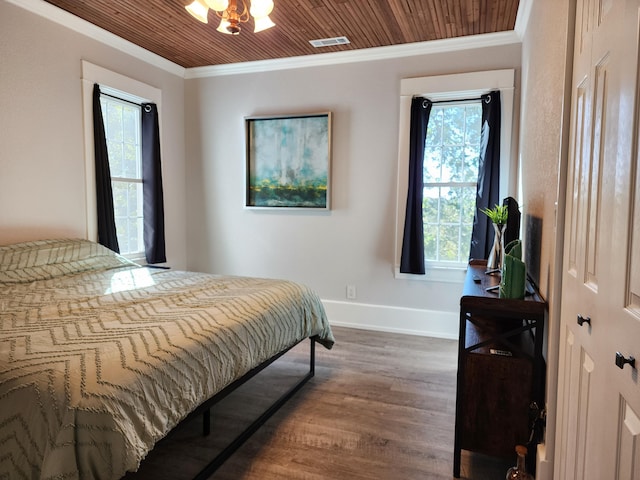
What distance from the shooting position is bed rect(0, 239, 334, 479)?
3.84 ft

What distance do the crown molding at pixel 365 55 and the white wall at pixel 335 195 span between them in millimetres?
54

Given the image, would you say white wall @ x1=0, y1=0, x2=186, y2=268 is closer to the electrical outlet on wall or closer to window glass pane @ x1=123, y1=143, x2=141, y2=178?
window glass pane @ x1=123, y1=143, x2=141, y2=178

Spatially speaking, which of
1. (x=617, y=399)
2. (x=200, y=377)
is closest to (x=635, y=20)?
(x=617, y=399)

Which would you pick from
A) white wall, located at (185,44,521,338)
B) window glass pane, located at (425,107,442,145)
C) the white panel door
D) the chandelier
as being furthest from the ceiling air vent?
the white panel door

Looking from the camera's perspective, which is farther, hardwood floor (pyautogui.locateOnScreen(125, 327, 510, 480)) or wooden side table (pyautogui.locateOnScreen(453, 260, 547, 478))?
hardwood floor (pyautogui.locateOnScreen(125, 327, 510, 480))

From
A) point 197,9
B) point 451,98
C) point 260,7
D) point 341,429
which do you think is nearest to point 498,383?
point 341,429

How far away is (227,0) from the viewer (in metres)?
2.36

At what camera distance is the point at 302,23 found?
11.0 feet

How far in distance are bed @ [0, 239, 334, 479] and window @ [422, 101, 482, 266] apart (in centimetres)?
169

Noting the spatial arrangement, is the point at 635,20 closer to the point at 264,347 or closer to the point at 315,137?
the point at 264,347

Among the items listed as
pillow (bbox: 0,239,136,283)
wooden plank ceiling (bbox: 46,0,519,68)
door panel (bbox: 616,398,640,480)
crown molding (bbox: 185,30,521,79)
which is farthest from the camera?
crown molding (bbox: 185,30,521,79)

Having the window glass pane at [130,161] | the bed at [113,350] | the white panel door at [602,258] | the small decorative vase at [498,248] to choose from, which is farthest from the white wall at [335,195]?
the white panel door at [602,258]

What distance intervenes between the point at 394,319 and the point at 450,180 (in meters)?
1.46

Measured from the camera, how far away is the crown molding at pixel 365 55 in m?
3.58
